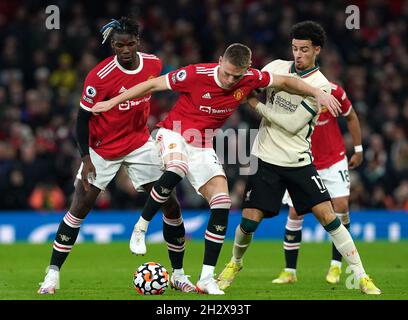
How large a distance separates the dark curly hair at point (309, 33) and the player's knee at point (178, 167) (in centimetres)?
165

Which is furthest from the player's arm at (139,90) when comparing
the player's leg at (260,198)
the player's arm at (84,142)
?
the player's leg at (260,198)

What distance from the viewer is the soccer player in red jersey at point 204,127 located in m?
8.98

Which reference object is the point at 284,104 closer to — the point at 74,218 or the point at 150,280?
the point at 150,280

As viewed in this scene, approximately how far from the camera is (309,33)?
30.7 ft

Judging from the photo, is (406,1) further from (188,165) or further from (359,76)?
(188,165)

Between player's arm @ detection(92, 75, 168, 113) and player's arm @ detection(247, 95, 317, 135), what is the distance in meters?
0.94

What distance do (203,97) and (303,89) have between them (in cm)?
93

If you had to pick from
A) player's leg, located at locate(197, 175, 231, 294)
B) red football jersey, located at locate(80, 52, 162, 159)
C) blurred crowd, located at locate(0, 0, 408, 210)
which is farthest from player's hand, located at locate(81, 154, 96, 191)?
blurred crowd, located at locate(0, 0, 408, 210)

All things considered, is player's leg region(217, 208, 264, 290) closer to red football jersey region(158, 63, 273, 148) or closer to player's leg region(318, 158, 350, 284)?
red football jersey region(158, 63, 273, 148)

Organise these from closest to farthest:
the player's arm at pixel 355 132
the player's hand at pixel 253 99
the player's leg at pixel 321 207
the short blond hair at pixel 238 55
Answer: the short blond hair at pixel 238 55 < the player's leg at pixel 321 207 < the player's hand at pixel 253 99 < the player's arm at pixel 355 132

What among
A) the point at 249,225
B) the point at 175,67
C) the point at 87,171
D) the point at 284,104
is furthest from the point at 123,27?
the point at 175,67

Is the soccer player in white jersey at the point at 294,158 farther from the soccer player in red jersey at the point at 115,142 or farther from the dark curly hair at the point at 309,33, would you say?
the soccer player in red jersey at the point at 115,142

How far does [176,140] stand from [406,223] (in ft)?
30.0

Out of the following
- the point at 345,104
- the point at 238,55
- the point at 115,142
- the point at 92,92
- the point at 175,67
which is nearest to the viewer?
the point at 238,55
